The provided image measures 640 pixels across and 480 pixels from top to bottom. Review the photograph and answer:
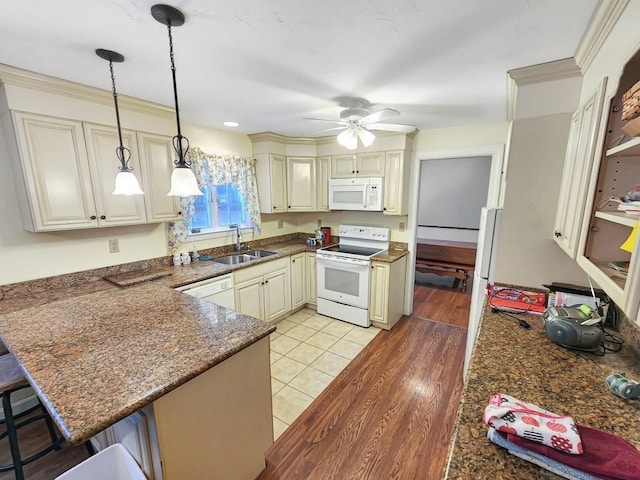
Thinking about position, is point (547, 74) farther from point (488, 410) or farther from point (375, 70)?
point (488, 410)

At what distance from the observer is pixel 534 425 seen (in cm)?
76

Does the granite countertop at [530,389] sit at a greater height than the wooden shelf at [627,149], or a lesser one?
lesser

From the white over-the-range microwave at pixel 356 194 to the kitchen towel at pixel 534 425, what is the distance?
2.69 m

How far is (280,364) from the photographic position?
2654 mm

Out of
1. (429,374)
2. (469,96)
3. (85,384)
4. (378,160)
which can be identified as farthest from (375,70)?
(429,374)

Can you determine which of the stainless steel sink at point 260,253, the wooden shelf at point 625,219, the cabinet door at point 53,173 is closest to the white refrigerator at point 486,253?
the wooden shelf at point 625,219

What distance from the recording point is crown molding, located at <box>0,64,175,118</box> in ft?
5.53

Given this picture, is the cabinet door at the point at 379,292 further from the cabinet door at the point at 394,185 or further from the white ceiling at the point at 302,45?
the white ceiling at the point at 302,45

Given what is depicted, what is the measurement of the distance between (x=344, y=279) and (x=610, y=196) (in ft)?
8.44

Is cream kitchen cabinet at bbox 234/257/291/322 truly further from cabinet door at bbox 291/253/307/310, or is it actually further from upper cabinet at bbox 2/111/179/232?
upper cabinet at bbox 2/111/179/232

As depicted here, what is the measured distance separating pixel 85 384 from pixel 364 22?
73.1 inches

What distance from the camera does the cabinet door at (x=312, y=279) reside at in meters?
3.74

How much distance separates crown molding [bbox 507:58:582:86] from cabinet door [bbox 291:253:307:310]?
274 centimetres

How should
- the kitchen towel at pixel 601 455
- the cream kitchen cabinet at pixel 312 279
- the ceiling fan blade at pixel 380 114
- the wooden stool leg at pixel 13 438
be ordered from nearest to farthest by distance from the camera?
the kitchen towel at pixel 601 455 < the wooden stool leg at pixel 13 438 < the ceiling fan blade at pixel 380 114 < the cream kitchen cabinet at pixel 312 279
